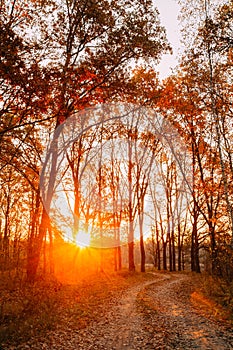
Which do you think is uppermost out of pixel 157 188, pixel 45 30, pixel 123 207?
pixel 45 30

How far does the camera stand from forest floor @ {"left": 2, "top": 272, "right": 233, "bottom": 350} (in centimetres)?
777

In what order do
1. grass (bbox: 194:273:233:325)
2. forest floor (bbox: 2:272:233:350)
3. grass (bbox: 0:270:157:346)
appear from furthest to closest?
grass (bbox: 194:273:233:325) → grass (bbox: 0:270:157:346) → forest floor (bbox: 2:272:233:350)

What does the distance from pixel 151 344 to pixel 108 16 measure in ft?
48.0

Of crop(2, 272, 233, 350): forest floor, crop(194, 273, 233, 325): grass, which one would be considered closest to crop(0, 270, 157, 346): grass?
crop(2, 272, 233, 350): forest floor

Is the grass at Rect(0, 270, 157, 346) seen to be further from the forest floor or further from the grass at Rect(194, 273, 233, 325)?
the grass at Rect(194, 273, 233, 325)

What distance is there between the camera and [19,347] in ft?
24.8

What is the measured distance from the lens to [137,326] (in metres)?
9.34

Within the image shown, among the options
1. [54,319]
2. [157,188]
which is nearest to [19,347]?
[54,319]

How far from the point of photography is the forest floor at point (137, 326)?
7.77 meters

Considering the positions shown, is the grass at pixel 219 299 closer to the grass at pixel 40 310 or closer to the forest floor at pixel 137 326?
the forest floor at pixel 137 326

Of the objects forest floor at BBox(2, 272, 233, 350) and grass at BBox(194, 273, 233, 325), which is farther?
grass at BBox(194, 273, 233, 325)

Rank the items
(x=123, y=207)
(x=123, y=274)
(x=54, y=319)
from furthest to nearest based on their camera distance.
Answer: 1. (x=123, y=207)
2. (x=123, y=274)
3. (x=54, y=319)

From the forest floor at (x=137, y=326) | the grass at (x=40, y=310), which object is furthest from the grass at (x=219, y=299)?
the grass at (x=40, y=310)

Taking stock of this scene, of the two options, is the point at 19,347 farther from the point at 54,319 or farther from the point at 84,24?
the point at 84,24
